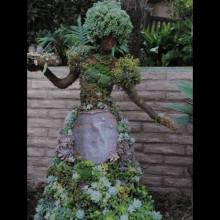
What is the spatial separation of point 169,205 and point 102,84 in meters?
1.68

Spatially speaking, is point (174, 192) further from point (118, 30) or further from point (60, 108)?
point (118, 30)

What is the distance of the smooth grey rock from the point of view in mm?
1721

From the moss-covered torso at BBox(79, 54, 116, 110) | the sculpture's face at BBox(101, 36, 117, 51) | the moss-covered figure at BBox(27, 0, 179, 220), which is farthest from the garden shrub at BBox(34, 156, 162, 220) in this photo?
the sculpture's face at BBox(101, 36, 117, 51)

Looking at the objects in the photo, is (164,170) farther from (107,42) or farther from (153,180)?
(107,42)

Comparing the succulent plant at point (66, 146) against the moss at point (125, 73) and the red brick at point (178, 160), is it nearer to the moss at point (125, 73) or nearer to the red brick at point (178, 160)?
the moss at point (125, 73)

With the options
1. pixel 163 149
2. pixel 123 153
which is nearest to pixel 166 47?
pixel 163 149

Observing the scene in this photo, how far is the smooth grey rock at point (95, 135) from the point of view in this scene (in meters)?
1.72

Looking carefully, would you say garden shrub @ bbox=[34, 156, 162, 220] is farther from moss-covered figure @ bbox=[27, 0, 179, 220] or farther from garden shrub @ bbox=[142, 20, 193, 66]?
garden shrub @ bbox=[142, 20, 193, 66]

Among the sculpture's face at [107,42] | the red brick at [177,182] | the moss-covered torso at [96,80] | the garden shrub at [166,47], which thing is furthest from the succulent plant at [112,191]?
the garden shrub at [166,47]

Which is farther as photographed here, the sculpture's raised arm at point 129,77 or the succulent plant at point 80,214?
the sculpture's raised arm at point 129,77

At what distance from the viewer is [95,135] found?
1.75 metres

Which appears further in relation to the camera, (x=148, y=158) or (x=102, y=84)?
(x=148, y=158)

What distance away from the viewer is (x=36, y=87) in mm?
3234

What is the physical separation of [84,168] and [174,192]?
5.66 feet
